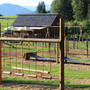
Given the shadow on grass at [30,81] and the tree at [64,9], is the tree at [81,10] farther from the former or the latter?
the shadow on grass at [30,81]

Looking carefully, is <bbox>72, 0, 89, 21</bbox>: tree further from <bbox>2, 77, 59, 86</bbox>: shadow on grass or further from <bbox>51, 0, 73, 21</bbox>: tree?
<bbox>2, 77, 59, 86</bbox>: shadow on grass

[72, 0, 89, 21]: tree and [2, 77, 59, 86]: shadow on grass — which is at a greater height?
[72, 0, 89, 21]: tree

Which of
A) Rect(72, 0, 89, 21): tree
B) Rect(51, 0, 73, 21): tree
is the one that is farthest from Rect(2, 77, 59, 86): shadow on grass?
Rect(51, 0, 73, 21): tree

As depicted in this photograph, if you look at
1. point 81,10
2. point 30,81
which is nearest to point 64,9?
point 81,10

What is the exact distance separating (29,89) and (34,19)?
3017cm

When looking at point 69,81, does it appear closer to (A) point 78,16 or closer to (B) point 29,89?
(B) point 29,89

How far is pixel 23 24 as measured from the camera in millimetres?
35469

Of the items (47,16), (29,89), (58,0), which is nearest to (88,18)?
(47,16)

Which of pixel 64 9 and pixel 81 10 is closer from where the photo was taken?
pixel 81 10

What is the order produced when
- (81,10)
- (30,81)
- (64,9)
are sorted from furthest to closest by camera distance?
(64,9), (81,10), (30,81)

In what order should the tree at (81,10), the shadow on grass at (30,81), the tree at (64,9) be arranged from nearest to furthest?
the shadow on grass at (30,81)
the tree at (81,10)
the tree at (64,9)

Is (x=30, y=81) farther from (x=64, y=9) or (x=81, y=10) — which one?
(x=64, y=9)

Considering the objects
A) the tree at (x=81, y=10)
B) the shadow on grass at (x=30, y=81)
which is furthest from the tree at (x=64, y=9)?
the shadow on grass at (x=30, y=81)

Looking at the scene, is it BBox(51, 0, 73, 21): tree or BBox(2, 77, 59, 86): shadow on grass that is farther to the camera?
BBox(51, 0, 73, 21): tree
